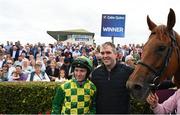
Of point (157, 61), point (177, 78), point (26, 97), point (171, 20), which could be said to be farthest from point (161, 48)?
point (26, 97)

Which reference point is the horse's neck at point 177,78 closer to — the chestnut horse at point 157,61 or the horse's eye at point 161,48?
the chestnut horse at point 157,61

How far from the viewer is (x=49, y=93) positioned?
8.54 metres

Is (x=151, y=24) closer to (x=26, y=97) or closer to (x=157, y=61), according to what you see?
(x=157, y=61)

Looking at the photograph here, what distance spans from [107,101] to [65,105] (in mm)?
475

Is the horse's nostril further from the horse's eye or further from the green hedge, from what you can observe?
the green hedge

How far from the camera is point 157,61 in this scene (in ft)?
12.3

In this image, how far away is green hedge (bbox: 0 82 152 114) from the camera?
860 centimetres

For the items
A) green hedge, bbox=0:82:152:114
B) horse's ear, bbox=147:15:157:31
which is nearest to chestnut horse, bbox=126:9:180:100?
horse's ear, bbox=147:15:157:31

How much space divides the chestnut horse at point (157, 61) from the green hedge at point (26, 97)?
4.83 m

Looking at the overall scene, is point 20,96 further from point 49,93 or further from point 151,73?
point 151,73

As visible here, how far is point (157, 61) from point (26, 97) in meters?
5.67

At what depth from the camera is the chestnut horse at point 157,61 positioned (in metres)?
3.66

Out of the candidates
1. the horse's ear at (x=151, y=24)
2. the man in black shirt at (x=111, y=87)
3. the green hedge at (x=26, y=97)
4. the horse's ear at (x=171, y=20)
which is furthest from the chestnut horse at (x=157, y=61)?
the green hedge at (x=26, y=97)

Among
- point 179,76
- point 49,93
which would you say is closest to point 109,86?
point 179,76
